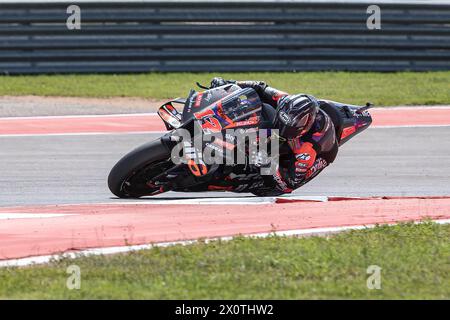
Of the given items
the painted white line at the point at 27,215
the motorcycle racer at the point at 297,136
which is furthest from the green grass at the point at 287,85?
the painted white line at the point at 27,215

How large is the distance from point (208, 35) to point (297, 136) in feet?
31.3

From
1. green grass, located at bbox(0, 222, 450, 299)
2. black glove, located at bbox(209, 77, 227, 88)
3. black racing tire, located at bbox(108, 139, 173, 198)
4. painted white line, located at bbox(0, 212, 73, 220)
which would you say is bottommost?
green grass, located at bbox(0, 222, 450, 299)

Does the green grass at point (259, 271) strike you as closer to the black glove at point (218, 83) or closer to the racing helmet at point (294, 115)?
the racing helmet at point (294, 115)

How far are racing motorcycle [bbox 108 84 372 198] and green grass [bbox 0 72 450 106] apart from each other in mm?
7681

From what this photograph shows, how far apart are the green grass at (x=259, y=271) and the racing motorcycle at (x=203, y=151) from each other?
1.81 metres

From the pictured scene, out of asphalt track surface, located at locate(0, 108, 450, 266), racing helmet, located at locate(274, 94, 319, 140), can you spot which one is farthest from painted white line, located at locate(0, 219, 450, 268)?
racing helmet, located at locate(274, 94, 319, 140)

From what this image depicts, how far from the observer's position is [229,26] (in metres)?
19.4

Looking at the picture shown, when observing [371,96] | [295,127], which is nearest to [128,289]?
[295,127]

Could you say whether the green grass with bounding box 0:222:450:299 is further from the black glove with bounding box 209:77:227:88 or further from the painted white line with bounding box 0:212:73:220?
the black glove with bounding box 209:77:227:88

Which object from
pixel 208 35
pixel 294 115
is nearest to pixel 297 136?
pixel 294 115

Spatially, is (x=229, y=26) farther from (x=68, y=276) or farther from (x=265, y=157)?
(x=68, y=276)

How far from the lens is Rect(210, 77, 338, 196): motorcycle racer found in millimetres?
9867

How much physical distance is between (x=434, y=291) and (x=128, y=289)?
6.39ft
